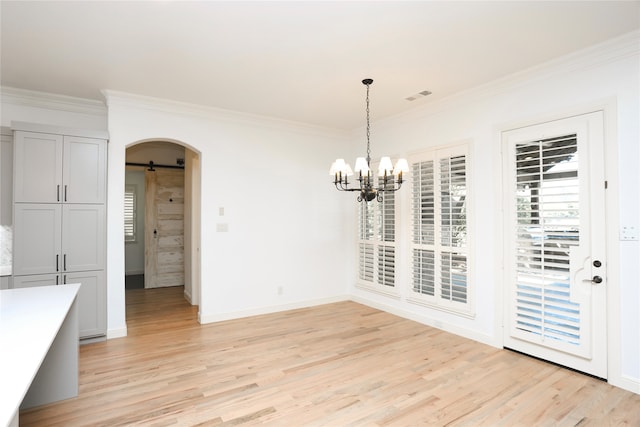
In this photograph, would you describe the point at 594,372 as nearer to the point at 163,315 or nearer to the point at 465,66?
the point at 465,66

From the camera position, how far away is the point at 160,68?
11.3 feet

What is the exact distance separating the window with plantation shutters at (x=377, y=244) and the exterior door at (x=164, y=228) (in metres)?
3.98

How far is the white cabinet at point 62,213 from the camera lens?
11.8 ft

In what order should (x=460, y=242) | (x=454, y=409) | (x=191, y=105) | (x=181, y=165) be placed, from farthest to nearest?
(x=181, y=165)
(x=191, y=105)
(x=460, y=242)
(x=454, y=409)

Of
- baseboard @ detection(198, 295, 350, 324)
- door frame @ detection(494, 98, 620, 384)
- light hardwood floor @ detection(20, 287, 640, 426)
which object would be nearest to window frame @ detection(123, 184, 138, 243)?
light hardwood floor @ detection(20, 287, 640, 426)

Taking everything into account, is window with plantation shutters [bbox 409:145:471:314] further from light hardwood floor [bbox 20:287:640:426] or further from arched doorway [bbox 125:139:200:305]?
arched doorway [bbox 125:139:200:305]

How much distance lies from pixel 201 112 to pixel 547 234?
441cm

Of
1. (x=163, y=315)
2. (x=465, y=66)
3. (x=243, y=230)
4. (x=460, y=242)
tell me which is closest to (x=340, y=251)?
(x=243, y=230)

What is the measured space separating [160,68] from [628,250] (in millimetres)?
4653

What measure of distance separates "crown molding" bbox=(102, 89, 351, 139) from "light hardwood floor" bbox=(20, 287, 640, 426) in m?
2.87

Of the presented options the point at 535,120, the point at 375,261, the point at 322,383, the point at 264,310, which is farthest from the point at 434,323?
the point at 535,120

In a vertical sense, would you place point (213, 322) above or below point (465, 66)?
below

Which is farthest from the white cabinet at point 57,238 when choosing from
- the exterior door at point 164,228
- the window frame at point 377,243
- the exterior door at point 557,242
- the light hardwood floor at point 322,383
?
the exterior door at point 557,242

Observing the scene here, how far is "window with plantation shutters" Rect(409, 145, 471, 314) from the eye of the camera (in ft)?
13.6
